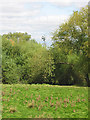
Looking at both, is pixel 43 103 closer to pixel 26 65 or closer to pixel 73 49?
pixel 73 49

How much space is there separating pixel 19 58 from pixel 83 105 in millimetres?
15720

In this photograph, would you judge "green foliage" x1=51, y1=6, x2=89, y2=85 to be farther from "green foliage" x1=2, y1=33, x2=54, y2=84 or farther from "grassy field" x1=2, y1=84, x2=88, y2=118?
"grassy field" x1=2, y1=84, x2=88, y2=118

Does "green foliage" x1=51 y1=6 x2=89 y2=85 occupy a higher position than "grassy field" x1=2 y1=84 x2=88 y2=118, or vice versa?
"green foliage" x1=51 y1=6 x2=89 y2=85

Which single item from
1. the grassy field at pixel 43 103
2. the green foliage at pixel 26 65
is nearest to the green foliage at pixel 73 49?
the green foliage at pixel 26 65

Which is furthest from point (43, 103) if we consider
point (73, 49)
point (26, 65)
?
point (26, 65)

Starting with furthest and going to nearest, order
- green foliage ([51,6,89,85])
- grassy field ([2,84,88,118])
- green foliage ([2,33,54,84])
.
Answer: green foliage ([2,33,54,84]) → green foliage ([51,6,89,85]) → grassy field ([2,84,88,118])

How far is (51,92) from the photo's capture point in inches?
688

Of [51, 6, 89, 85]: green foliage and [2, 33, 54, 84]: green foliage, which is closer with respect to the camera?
[51, 6, 89, 85]: green foliage

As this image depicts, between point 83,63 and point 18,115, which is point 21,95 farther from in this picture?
point 83,63

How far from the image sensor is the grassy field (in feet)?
40.9

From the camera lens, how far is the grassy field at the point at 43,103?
12.5 metres

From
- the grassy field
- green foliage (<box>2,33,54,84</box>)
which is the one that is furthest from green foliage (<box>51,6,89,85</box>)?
the grassy field

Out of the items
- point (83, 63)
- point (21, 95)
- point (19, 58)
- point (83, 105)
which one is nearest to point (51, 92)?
point (21, 95)

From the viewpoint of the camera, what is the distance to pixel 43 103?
571 inches
